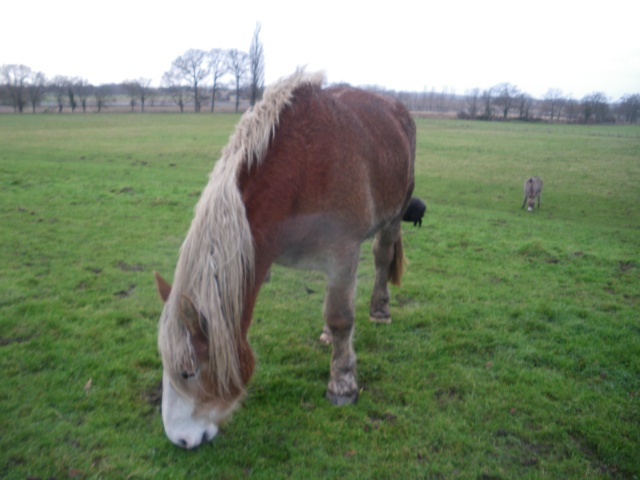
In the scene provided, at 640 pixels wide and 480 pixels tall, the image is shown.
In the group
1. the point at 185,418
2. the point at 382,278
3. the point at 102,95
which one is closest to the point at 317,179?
the point at 185,418

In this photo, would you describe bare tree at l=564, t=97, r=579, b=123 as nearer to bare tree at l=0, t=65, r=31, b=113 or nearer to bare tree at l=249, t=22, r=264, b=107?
bare tree at l=249, t=22, r=264, b=107

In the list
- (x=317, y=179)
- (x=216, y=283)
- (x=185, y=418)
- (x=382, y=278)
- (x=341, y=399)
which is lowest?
(x=341, y=399)

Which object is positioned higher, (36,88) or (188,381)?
(36,88)

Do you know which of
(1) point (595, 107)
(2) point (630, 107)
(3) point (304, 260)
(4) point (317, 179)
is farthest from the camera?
(1) point (595, 107)

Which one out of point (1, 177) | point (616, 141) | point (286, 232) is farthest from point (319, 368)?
point (616, 141)

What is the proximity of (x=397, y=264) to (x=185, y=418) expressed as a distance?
322 centimetres

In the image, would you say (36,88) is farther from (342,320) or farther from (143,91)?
(342,320)

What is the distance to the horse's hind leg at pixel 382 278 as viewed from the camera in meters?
5.14

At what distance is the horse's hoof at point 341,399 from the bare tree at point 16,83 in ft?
206

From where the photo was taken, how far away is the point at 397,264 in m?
5.36

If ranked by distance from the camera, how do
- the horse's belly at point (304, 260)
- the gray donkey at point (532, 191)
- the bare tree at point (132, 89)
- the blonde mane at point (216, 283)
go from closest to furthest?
1. the blonde mane at point (216, 283)
2. the horse's belly at point (304, 260)
3. the gray donkey at point (532, 191)
4. the bare tree at point (132, 89)

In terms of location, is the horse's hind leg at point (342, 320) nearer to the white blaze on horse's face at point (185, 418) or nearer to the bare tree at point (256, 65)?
the white blaze on horse's face at point (185, 418)

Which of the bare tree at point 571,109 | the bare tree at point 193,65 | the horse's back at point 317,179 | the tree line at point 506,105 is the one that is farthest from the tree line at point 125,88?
the horse's back at point 317,179

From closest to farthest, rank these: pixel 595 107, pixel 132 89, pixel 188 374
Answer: pixel 188 374
pixel 595 107
pixel 132 89
